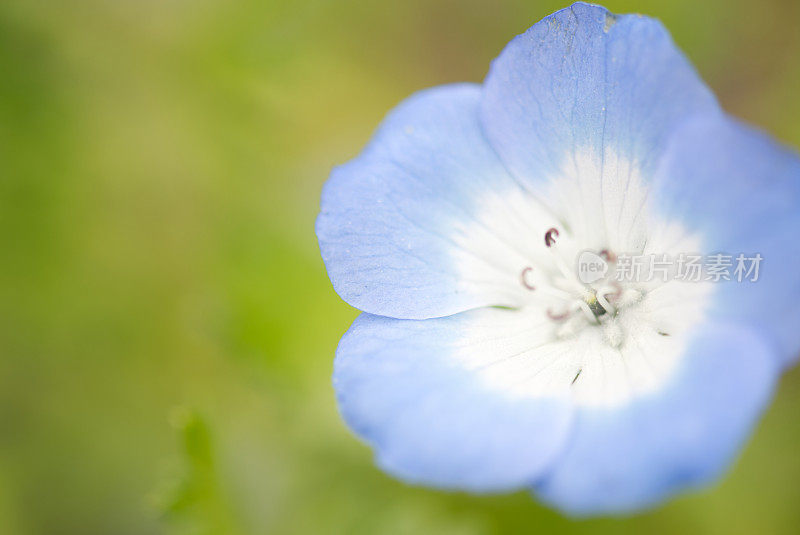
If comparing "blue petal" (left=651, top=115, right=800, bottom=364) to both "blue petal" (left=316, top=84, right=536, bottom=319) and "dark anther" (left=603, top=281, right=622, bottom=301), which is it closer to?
"dark anther" (left=603, top=281, right=622, bottom=301)

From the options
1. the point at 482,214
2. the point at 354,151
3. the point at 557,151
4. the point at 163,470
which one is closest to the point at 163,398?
the point at 163,470

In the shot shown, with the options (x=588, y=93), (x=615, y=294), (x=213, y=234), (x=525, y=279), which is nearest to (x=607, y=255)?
(x=615, y=294)

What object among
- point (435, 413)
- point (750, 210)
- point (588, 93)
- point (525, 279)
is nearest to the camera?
point (750, 210)

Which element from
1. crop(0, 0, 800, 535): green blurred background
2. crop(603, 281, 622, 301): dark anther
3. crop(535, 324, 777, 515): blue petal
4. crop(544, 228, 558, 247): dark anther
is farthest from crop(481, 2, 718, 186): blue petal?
crop(0, 0, 800, 535): green blurred background

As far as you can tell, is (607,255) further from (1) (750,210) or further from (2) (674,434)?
(2) (674,434)

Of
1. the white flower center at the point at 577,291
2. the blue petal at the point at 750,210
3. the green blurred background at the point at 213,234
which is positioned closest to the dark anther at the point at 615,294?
the white flower center at the point at 577,291
